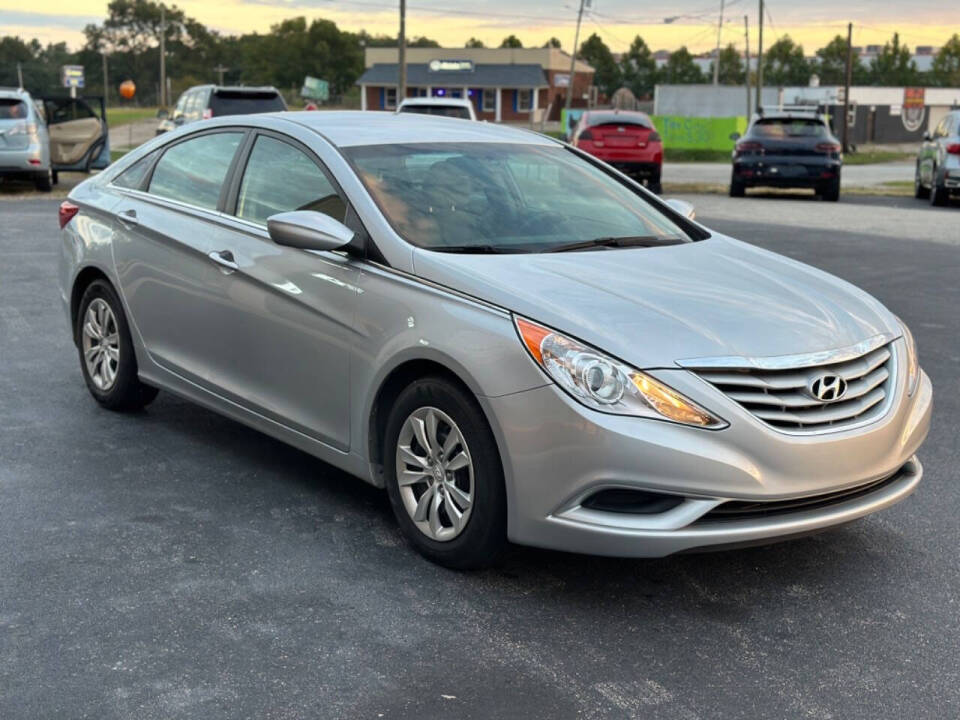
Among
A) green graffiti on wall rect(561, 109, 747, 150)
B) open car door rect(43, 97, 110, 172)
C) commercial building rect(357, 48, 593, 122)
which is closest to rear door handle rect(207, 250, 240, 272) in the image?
open car door rect(43, 97, 110, 172)

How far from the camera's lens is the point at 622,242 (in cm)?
506

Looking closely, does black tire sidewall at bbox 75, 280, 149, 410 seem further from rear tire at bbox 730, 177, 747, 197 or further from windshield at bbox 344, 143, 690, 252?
rear tire at bbox 730, 177, 747, 197

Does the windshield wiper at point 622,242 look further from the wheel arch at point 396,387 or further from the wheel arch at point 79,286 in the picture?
the wheel arch at point 79,286

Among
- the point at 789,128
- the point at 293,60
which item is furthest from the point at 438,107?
the point at 293,60

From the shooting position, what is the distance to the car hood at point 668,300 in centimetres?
397

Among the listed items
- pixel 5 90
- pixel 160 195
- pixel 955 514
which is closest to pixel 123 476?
pixel 160 195

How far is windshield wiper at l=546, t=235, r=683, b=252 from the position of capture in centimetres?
486

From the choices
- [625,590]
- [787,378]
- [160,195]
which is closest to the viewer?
[787,378]

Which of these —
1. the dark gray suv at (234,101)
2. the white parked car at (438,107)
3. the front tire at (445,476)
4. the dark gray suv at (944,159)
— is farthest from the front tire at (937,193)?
the front tire at (445,476)

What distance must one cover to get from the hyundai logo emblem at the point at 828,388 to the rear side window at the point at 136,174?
12.1 feet

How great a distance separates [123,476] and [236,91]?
17.7 metres

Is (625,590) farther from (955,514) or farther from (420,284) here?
(955,514)

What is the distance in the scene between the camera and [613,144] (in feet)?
80.0

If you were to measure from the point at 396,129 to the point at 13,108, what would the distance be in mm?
17189
